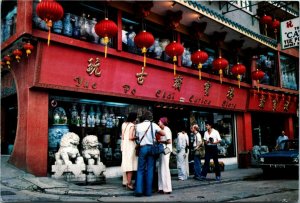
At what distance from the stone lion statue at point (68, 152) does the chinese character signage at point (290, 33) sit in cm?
810

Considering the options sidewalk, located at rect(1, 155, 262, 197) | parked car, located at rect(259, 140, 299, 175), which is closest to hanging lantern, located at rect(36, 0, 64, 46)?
sidewalk, located at rect(1, 155, 262, 197)

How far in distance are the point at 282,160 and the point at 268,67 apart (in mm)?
8589

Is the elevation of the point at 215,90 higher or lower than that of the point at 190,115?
higher

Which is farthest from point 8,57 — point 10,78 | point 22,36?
point 22,36

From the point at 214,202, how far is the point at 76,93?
5.53 metres

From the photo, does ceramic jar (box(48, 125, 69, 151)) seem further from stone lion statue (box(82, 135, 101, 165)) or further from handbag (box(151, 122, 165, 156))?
handbag (box(151, 122, 165, 156))

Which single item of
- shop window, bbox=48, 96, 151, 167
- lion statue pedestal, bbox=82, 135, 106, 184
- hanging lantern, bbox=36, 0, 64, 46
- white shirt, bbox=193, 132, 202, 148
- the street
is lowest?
the street

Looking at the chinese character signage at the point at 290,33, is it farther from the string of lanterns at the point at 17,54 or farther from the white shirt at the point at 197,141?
the string of lanterns at the point at 17,54

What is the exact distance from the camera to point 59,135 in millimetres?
10477

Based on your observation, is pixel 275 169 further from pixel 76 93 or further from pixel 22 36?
pixel 22 36

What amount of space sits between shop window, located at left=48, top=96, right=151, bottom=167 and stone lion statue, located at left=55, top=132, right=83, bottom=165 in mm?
703

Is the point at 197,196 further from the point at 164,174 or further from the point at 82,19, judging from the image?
the point at 82,19

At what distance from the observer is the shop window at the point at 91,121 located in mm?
10406

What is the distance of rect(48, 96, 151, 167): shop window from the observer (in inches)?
410
